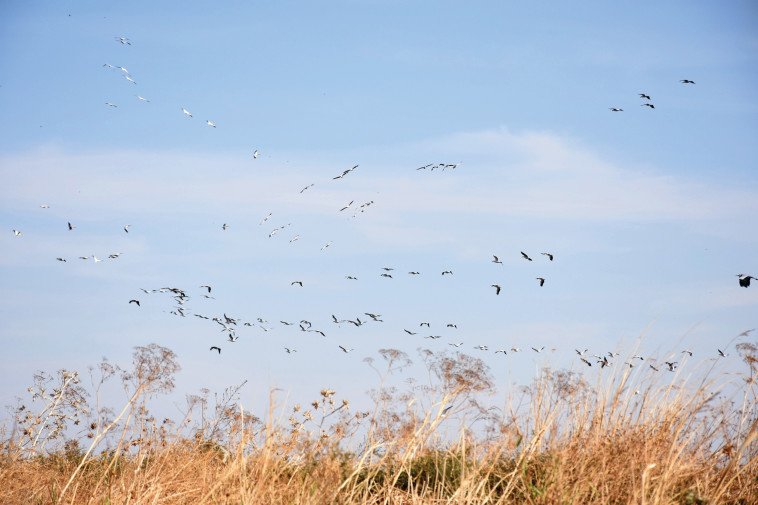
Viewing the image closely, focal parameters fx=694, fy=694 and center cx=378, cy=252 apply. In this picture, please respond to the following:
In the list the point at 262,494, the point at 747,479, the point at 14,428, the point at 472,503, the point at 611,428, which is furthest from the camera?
the point at 14,428

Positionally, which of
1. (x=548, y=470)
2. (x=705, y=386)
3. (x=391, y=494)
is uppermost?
(x=705, y=386)

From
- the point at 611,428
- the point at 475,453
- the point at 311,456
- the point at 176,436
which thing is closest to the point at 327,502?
the point at 311,456

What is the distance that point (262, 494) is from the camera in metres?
5.96

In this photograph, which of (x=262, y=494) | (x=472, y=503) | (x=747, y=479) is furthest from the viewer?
(x=747, y=479)

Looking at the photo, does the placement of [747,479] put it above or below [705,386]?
below

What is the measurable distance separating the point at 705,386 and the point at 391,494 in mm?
3580

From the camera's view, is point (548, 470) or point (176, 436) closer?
point (548, 470)

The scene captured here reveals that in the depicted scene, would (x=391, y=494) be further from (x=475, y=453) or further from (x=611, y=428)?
(x=611, y=428)

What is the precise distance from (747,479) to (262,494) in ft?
15.3

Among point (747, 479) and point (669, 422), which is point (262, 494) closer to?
point (669, 422)

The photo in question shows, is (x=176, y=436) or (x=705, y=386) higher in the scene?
(x=705, y=386)

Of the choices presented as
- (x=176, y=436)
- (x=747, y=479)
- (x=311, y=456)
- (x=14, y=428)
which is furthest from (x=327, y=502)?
(x=14, y=428)

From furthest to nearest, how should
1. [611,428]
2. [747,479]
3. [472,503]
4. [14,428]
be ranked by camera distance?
[14,428]
[611,428]
[747,479]
[472,503]

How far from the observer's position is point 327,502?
555cm
